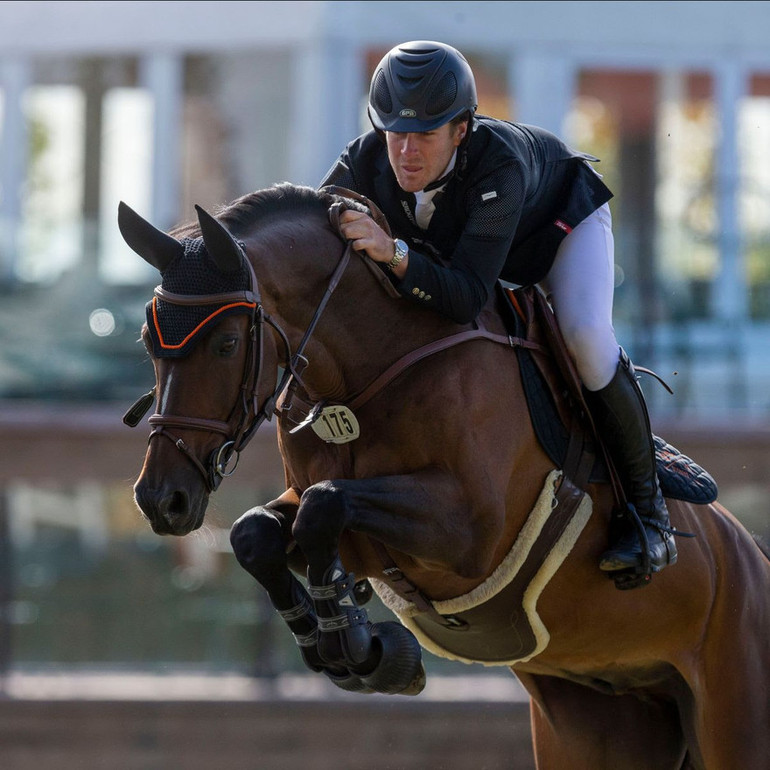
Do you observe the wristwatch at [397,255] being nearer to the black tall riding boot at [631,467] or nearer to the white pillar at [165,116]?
the black tall riding boot at [631,467]

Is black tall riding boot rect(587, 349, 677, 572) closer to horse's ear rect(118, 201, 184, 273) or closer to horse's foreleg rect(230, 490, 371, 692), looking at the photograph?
horse's foreleg rect(230, 490, 371, 692)

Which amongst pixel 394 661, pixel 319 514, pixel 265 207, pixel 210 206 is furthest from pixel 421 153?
pixel 210 206

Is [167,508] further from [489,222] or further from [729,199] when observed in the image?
[729,199]

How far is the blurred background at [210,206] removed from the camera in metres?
9.39

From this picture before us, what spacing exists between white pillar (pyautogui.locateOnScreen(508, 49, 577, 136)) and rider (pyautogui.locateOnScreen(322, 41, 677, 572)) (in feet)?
21.1

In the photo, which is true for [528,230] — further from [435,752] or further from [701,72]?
[701,72]

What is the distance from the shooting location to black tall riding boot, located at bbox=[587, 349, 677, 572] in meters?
4.55

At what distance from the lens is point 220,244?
3.66m


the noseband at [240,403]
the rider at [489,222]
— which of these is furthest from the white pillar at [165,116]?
the noseband at [240,403]

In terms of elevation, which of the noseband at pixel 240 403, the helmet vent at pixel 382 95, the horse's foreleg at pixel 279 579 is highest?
the helmet vent at pixel 382 95

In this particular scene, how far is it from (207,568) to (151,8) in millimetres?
4198

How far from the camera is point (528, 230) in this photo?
4488 mm

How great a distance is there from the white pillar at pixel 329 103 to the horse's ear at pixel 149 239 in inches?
278

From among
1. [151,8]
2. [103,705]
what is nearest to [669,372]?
[103,705]
